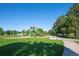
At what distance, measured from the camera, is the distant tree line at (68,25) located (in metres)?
5.89

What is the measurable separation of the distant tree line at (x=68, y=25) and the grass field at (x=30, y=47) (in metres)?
0.23

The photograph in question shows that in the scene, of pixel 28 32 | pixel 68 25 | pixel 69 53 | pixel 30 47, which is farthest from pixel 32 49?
pixel 68 25

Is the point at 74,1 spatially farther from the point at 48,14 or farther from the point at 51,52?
the point at 51,52

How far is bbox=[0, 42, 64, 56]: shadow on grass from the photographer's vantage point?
19.0 feet

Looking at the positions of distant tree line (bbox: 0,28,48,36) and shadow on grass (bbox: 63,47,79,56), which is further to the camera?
distant tree line (bbox: 0,28,48,36)

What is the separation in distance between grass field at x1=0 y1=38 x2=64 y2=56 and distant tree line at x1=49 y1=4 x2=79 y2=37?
23cm

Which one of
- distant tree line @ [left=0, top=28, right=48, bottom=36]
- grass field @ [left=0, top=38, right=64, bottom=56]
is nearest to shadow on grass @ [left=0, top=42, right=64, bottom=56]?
grass field @ [left=0, top=38, right=64, bottom=56]

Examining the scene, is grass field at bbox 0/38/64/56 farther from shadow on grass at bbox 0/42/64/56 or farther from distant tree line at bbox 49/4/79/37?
distant tree line at bbox 49/4/79/37

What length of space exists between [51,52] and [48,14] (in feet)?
2.68

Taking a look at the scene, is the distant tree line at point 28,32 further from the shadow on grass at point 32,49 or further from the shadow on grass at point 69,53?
the shadow on grass at point 69,53

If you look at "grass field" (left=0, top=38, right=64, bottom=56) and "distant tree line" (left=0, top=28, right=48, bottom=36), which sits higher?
"distant tree line" (left=0, top=28, right=48, bottom=36)

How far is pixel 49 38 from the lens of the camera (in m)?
5.93

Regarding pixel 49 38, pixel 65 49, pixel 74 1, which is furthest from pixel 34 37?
pixel 74 1

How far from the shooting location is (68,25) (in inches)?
236
